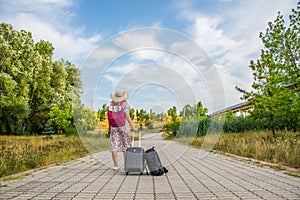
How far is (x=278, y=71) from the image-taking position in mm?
13141

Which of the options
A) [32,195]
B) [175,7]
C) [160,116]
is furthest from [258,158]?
[32,195]

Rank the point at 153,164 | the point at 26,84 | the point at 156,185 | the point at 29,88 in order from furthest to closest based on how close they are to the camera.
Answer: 1. the point at 29,88
2. the point at 26,84
3. the point at 153,164
4. the point at 156,185

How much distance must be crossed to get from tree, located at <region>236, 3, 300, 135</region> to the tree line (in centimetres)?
1429

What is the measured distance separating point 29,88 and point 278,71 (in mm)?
24885

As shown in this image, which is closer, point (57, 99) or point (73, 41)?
point (73, 41)

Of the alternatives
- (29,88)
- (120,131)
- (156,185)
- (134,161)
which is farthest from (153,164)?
(29,88)

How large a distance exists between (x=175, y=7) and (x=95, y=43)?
12.3 ft

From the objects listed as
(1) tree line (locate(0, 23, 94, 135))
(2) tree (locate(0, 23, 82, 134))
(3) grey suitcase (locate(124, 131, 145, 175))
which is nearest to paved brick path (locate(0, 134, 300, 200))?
(3) grey suitcase (locate(124, 131, 145, 175))

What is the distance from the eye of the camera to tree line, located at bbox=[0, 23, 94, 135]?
27031 millimetres

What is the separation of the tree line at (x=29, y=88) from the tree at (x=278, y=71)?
14.3m

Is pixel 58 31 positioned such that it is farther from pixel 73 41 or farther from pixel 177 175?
pixel 177 175

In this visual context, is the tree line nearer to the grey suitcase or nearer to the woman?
the woman

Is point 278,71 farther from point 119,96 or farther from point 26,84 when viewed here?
point 26,84

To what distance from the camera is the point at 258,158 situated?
8680 mm
